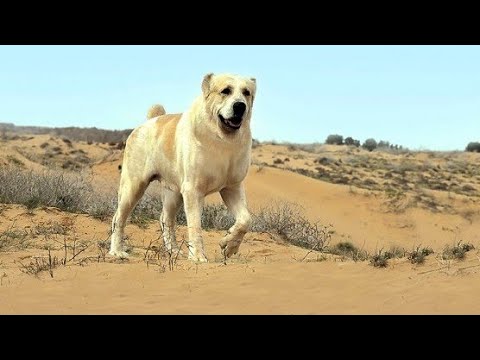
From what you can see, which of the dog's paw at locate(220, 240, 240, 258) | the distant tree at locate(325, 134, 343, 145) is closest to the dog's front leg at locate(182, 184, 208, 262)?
the dog's paw at locate(220, 240, 240, 258)

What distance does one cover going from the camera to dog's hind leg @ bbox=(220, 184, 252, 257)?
8523mm

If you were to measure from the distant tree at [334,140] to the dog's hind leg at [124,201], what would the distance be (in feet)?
203

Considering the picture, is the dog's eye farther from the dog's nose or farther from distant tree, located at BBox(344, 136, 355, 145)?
distant tree, located at BBox(344, 136, 355, 145)

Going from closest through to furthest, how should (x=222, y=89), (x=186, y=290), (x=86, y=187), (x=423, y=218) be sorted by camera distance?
(x=186, y=290), (x=222, y=89), (x=86, y=187), (x=423, y=218)

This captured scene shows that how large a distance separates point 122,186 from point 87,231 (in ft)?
9.79

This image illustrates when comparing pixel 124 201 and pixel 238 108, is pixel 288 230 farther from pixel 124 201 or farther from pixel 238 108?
pixel 238 108

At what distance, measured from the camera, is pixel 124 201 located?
33.7ft

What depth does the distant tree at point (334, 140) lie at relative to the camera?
72062mm

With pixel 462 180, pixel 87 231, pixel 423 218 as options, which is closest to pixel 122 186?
pixel 87 231

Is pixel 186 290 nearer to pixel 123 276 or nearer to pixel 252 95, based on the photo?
pixel 123 276

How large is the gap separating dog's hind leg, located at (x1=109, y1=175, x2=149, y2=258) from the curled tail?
112cm

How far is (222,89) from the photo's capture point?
8.57m

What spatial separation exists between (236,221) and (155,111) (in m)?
3.14
